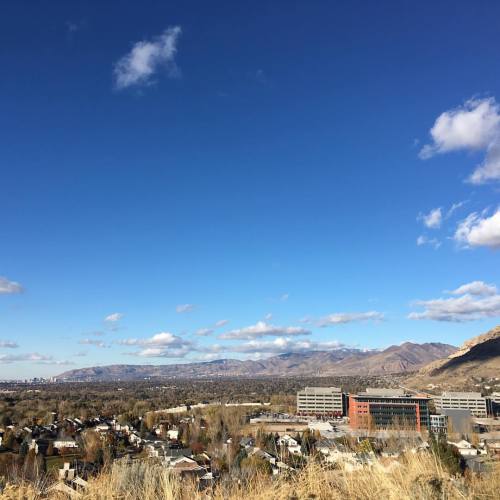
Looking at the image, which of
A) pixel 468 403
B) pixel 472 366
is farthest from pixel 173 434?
pixel 472 366

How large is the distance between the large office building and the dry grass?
7324 centimetres

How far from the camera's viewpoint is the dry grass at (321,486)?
12.2 feet

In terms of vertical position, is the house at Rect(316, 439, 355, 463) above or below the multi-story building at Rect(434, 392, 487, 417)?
above

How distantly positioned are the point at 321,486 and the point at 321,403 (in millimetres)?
75476

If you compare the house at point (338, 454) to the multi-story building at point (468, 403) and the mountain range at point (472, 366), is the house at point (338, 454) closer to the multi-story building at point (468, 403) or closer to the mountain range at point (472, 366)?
the multi-story building at point (468, 403)

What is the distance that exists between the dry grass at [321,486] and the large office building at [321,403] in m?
73.2

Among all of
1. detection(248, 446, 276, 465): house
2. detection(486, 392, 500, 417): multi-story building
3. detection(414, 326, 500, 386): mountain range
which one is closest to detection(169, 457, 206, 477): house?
detection(248, 446, 276, 465): house

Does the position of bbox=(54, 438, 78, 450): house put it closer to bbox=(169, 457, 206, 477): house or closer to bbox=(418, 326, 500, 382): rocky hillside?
bbox=(169, 457, 206, 477): house

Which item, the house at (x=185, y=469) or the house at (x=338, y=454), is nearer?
the house at (x=338, y=454)

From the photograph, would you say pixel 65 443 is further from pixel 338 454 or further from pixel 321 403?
pixel 321 403

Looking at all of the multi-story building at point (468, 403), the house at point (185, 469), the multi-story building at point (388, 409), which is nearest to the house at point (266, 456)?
the house at point (185, 469)

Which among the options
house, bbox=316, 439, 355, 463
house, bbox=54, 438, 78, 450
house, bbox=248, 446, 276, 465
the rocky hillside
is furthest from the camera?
the rocky hillside

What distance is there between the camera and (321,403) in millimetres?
75188

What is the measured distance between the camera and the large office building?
74.2m
